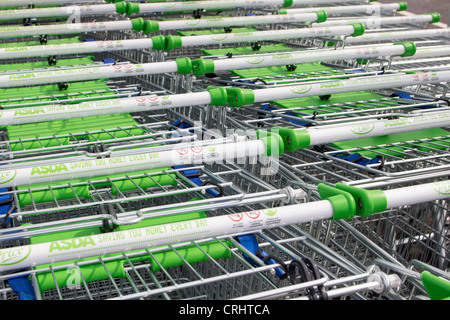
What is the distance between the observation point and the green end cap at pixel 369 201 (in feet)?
5.73

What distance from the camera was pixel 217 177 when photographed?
2287mm

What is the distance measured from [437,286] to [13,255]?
3.95 ft

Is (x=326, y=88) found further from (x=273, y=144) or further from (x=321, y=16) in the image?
(x=321, y=16)

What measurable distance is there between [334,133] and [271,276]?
2.17 ft

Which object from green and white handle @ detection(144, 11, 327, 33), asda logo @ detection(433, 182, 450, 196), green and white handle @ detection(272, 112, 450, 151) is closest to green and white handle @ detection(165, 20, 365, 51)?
green and white handle @ detection(144, 11, 327, 33)

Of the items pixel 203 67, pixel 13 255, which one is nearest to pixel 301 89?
pixel 203 67

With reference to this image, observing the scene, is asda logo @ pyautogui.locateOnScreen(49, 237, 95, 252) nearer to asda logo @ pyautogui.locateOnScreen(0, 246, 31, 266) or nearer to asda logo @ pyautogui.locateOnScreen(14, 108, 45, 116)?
asda logo @ pyautogui.locateOnScreen(0, 246, 31, 266)

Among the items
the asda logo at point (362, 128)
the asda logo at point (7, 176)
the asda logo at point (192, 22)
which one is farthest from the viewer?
the asda logo at point (192, 22)

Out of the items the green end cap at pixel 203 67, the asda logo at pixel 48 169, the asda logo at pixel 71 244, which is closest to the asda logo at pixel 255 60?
the green end cap at pixel 203 67

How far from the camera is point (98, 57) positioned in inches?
164

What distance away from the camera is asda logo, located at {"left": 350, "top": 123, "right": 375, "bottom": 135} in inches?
89.5

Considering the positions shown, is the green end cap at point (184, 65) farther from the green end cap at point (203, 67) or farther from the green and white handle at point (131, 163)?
the green and white handle at point (131, 163)
